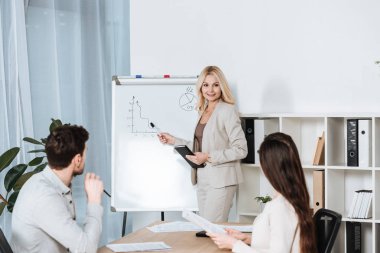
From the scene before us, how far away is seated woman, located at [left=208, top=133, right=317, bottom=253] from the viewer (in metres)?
A: 2.40

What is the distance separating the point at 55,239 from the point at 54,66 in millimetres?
3018

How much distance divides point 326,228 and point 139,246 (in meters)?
0.80

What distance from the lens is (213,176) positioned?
14.8ft

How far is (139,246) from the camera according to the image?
2.78m

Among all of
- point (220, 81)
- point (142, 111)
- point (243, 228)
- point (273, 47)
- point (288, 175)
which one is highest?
point (273, 47)

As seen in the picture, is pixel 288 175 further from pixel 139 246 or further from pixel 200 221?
pixel 139 246

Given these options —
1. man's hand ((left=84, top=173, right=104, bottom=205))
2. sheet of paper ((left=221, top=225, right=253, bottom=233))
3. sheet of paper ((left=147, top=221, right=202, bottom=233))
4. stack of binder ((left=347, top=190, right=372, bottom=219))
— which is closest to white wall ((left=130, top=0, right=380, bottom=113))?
stack of binder ((left=347, top=190, right=372, bottom=219))

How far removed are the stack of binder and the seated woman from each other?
7.27ft

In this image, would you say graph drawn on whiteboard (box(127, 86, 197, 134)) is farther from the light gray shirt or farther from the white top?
the white top

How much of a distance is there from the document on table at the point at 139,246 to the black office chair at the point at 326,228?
2.15 feet

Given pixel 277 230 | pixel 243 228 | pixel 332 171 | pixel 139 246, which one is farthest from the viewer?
pixel 332 171

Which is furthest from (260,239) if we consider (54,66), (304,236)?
(54,66)

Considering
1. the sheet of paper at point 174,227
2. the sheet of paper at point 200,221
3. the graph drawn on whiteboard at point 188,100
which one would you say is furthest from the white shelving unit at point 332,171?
the sheet of paper at point 200,221

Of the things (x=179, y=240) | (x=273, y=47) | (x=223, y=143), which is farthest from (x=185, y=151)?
(x=179, y=240)
